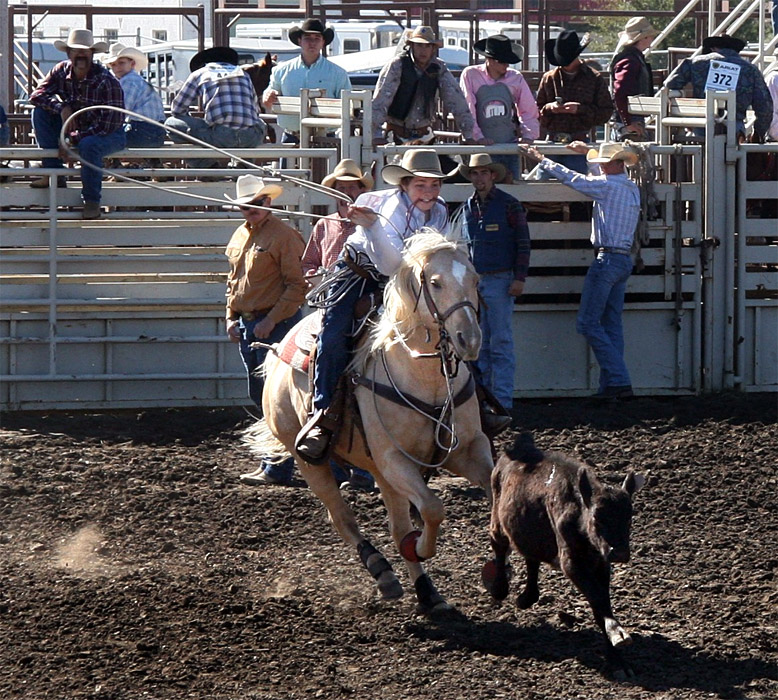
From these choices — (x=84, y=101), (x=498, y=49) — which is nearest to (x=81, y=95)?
(x=84, y=101)

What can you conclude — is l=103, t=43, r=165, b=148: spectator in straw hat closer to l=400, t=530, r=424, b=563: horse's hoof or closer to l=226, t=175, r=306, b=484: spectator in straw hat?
l=226, t=175, r=306, b=484: spectator in straw hat

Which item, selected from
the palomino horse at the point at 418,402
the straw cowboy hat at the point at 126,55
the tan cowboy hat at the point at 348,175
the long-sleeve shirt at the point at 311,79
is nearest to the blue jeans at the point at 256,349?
the tan cowboy hat at the point at 348,175

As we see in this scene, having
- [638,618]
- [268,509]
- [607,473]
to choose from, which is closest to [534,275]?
[607,473]

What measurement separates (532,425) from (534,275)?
1.71 metres

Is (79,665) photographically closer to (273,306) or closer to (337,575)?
(337,575)

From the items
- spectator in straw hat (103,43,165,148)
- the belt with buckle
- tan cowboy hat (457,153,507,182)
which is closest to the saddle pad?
tan cowboy hat (457,153,507,182)

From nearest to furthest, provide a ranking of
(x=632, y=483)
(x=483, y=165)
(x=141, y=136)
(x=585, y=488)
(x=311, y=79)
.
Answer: (x=585, y=488) < (x=632, y=483) < (x=483, y=165) < (x=141, y=136) < (x=311, y=79)

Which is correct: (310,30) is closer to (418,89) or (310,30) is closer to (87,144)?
(418,89)

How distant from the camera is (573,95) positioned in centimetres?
1102

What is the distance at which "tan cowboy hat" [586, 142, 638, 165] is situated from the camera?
1009 centimetres

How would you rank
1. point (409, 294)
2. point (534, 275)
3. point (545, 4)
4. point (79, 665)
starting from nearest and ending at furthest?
point (79, 665), point (409, 294), point (534, 275), point (545, 4)

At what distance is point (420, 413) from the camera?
5.82m

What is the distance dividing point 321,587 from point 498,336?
3951mm

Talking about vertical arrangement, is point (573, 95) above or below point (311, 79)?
below
